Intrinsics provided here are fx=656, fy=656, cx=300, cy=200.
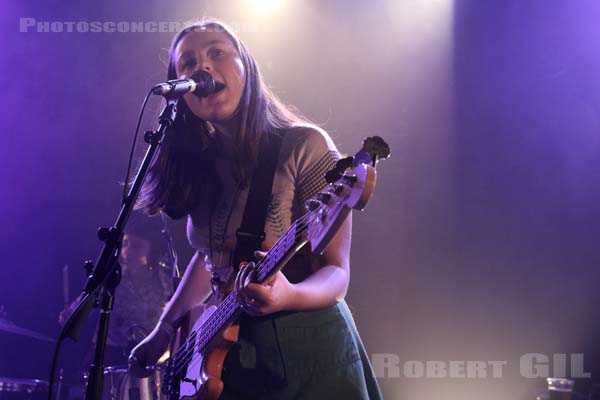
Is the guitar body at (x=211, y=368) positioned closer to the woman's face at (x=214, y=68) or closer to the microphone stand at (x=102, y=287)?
the microphone stand at (x=102, y=287)

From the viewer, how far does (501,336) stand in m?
5.05

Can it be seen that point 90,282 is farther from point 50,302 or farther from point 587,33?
point 587,33

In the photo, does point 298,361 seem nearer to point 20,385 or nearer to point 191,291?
point 191,291

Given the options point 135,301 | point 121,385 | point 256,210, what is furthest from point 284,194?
point 135,301

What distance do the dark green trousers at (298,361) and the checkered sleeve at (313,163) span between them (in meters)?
0.39

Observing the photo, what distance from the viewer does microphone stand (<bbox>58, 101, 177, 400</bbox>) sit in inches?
71.5

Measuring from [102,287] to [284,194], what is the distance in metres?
0.64

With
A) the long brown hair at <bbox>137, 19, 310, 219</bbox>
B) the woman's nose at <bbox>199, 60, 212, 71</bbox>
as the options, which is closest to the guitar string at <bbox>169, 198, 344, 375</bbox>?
the long brown hair at <bbox>137, 19, 310, 219</bbox>

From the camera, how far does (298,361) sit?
74.6 inches

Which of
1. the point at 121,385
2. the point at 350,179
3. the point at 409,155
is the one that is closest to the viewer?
the point at 350,179

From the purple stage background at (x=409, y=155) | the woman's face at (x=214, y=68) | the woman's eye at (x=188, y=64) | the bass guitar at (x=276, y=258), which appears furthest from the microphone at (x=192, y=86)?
the purple stage background at (x=409, y=155)

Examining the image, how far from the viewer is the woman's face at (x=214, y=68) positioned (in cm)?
239

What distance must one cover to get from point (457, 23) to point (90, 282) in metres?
4.28

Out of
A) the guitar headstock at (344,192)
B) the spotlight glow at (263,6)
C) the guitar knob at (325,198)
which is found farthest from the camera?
the spotlight glow at (263,6)
